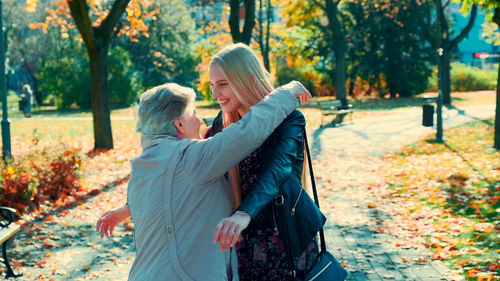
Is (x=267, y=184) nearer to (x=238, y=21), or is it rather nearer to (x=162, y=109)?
(x=162, y=109)

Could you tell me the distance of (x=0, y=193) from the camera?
8.10 metres

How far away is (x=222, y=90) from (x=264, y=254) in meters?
0.72

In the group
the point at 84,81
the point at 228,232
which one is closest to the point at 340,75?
the point at 84,81

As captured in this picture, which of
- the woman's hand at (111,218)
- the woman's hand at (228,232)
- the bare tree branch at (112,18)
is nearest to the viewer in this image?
the woman's hand at (228,232)

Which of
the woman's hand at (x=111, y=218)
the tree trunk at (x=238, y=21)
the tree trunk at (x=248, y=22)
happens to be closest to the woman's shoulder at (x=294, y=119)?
the woman's hand at (x=111, y=218)

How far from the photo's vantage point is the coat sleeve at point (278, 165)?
90.6 inches

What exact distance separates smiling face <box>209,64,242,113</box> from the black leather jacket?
26cm

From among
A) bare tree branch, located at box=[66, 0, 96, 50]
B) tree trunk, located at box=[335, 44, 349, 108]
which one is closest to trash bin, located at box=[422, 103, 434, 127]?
bare tree branch, located at box=[66, 0, 96, 50]

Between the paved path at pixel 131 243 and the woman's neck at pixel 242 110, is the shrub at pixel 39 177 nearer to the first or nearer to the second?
the paved path at pixel 131 243

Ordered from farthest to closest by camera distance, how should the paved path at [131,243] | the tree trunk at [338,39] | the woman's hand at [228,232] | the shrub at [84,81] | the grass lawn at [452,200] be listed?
the shrub at [84,81] → the tree trunk at [338,39] → the grass lawn at [452,200] → the paved path at [131,243] → the woman's hand at [228,232]

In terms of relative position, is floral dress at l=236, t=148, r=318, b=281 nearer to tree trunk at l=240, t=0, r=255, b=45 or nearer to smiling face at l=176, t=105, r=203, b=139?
smiling face at l=176, t=105, r=203, b=139

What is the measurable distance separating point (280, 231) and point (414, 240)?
488 centimetres

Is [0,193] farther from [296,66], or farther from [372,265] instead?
[296,66]

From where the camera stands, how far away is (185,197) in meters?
2.34
